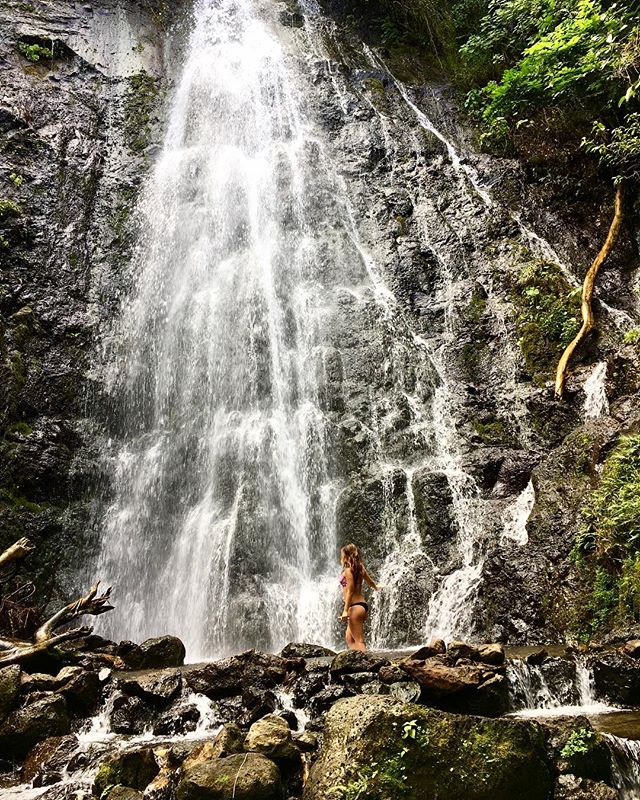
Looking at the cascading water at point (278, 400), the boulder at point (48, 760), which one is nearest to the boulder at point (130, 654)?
the cascading water at point (278, 400)

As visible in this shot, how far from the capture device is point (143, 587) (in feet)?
32.7

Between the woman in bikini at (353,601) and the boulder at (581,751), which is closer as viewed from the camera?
the boulder at (581,751)

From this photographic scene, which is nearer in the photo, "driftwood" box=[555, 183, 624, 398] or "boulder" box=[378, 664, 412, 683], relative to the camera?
"boulder" box=[378, 664, 412, 683]

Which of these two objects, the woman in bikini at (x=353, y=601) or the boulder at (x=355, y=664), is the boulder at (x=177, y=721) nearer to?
the boulder at (x=355, y=664)

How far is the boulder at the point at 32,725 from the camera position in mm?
4590

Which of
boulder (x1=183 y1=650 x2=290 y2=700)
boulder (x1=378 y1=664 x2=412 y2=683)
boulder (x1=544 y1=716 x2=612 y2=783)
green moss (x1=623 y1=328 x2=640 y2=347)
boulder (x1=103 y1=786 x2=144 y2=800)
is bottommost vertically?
boulder (x1=103 y1=786 x2=144 y2=800)

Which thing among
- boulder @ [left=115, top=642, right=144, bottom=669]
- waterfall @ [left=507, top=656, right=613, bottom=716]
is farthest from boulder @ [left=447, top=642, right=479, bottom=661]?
boulder @ [left=115, top=642, right=144, bottom=669]

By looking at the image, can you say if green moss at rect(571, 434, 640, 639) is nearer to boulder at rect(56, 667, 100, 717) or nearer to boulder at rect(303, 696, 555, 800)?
boulder at rect(303, 696, 555, 800)

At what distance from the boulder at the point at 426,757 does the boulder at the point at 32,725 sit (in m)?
2.54

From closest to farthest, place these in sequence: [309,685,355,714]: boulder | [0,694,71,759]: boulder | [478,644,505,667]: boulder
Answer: [0,694,71,759]: boulder < [309,685,355,714]: boulder < [478,644,505,667]: boulder

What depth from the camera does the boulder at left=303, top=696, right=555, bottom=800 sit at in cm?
336

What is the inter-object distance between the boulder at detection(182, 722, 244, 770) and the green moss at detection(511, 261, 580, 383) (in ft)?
28.5

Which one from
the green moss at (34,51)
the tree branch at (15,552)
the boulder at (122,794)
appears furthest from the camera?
the green moss at (34,51)

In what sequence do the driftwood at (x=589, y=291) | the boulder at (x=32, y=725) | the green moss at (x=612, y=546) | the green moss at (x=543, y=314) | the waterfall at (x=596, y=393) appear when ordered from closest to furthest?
the boulder at (x=32, y=725) → the green moss at (x=612, y=546) → the waterfall at (x=596, y=393) → the driftwood at (x=589, y=291) → the green moss at (x=543, y=314)
